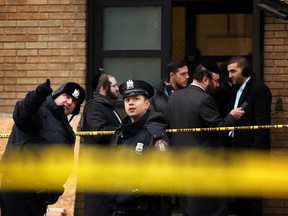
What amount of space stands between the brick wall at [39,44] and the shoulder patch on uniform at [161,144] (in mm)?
3889

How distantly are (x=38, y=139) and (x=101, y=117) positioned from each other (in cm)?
191

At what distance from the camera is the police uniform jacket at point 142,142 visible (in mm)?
6246

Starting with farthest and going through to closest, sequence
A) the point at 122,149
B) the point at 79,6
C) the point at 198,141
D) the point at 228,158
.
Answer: the point at 79,6 → the point at 228,158 → the point at 198,141 → the point at 122,149

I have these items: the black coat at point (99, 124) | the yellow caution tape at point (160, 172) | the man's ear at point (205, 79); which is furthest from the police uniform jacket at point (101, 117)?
the man's ear at point (205, 79)

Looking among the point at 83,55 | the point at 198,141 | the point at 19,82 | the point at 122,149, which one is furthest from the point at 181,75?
the point at 122,149

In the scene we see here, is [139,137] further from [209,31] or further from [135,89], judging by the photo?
[209,31]

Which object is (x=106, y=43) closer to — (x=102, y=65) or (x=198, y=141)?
(x=102, y=65)

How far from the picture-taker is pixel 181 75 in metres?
9.16

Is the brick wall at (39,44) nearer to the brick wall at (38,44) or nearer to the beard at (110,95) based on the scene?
the brick wall at (38,44)

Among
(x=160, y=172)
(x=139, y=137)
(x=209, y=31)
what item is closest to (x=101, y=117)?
(x=160, y=172)

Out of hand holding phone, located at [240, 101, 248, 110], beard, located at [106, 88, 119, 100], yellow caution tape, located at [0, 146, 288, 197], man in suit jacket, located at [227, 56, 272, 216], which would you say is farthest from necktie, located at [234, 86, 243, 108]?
beard, located at [106, 88, 119, 100]

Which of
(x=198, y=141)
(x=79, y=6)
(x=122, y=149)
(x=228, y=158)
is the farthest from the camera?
(x=79, y=6)

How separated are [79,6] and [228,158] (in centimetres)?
254

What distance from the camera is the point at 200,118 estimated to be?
862 cm
